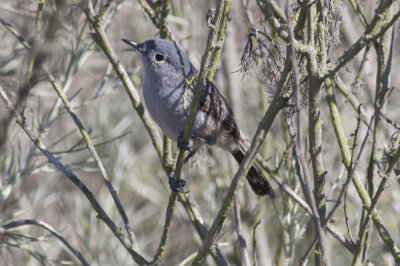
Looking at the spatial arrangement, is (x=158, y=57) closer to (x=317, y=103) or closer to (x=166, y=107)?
(x=166, y=107)

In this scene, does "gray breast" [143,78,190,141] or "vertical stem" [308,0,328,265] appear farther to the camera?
"gray breast" [143,78,190,141]

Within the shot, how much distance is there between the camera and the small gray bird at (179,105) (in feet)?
11.3

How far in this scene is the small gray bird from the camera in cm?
344

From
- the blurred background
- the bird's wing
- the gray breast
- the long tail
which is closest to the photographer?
the gray breast

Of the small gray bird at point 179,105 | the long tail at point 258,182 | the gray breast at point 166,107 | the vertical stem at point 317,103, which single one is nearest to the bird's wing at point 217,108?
the small gray bird at point 179,105

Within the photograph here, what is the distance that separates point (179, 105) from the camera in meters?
3.44

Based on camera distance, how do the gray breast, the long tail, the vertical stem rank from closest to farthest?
the vertical stem, the gray breast, the long tail

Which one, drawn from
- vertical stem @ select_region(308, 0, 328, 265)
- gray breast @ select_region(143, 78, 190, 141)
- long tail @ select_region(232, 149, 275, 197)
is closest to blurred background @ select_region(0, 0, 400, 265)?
long tail @ select_region(232, 149, 275, 197)

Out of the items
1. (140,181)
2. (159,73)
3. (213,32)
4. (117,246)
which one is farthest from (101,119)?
(213,32)

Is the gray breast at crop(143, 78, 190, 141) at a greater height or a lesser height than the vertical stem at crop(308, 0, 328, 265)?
greater

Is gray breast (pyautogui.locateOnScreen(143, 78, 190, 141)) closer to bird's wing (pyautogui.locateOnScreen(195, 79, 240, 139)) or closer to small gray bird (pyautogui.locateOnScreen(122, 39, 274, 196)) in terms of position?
small gray bird (pyautogui.locateOnScreen(122, 39, 274, 196))

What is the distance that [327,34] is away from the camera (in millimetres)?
2635

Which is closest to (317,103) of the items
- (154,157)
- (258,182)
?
(258,182)

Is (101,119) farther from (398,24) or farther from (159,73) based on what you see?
(398,24)
